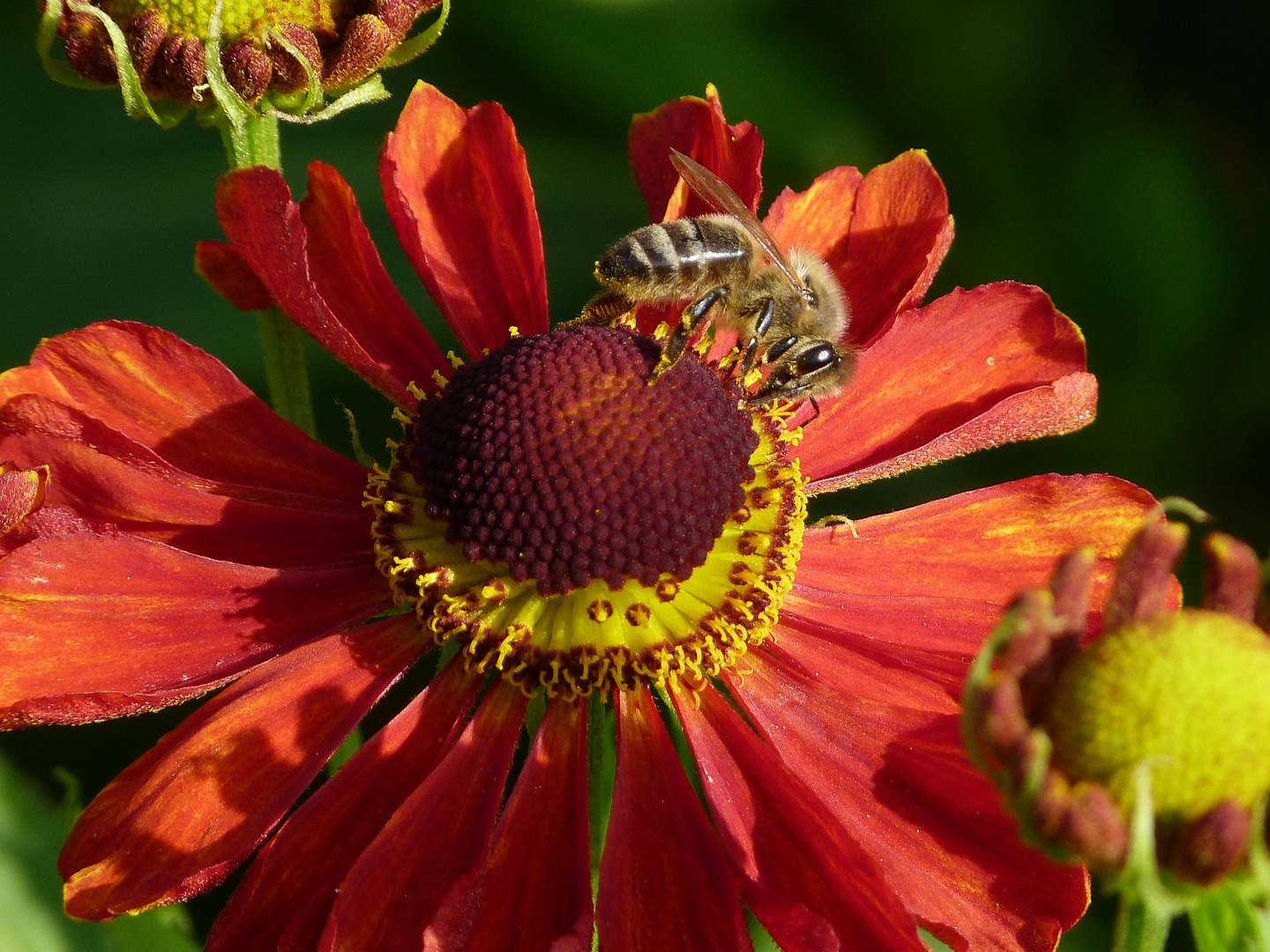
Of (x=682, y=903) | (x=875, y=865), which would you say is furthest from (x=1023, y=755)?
(x=682, y=903)

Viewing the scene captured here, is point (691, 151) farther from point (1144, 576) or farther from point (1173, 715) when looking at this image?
point (1173, 715)

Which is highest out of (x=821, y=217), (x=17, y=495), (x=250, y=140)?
(x=250, y=140)

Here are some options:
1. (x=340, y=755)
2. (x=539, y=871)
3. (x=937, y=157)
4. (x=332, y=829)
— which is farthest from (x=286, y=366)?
(x=937, y=157)

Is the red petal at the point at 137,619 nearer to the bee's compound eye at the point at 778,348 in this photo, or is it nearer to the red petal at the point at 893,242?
the bee's compound eye at the point at 778,348

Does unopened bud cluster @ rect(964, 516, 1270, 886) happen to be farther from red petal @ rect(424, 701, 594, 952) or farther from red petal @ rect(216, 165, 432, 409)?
red petal @ rect(216, 165, 432, 409)

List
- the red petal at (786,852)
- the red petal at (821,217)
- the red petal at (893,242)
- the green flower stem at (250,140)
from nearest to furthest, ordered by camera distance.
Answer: the red petal at (786,852) → the green flower stem at (250,140) → the red petal at (893,242) → the red petal at (821,217)

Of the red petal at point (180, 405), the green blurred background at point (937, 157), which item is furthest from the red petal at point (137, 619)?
the green blurred background at point (937, 157)

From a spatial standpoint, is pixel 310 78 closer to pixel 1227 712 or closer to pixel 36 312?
pixel 1227 712
